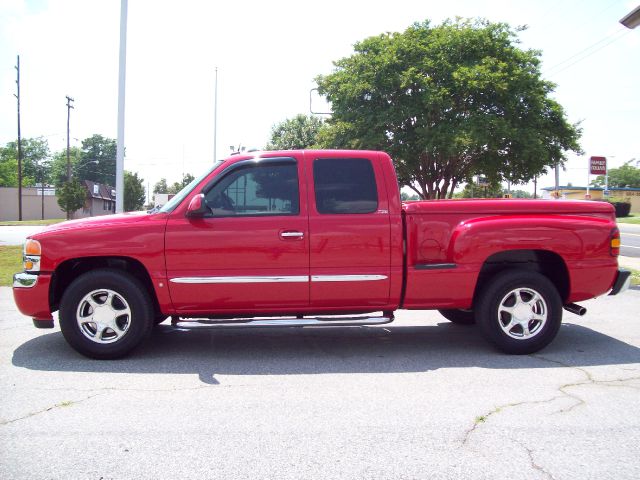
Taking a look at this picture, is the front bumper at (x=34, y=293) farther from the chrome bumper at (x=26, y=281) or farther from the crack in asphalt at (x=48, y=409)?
the crack in asphalt at (x=48, y=409)

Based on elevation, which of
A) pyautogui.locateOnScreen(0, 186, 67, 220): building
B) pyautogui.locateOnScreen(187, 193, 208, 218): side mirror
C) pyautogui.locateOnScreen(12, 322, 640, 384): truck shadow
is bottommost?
pyautogui.locateOnScreen(12, 322, 640, 384): truck shadow

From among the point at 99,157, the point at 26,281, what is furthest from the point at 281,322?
the point at 99,157

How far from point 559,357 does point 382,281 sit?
1.95 m

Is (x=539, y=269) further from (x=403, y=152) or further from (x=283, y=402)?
(x=403, y=152)

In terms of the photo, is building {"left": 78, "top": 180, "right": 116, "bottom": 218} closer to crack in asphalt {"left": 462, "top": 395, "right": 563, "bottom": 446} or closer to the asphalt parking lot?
the asphalt parking lot

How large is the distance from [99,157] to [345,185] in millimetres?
114320

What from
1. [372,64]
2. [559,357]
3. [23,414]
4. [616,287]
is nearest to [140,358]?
[23,414]

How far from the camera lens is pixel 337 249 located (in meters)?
5.07

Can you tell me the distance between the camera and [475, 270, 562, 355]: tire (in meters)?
5.26

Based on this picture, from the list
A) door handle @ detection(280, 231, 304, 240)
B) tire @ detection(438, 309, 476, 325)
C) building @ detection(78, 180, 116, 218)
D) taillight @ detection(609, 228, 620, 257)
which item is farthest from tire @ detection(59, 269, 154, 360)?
building @ detection(78, 180, 116, 218)

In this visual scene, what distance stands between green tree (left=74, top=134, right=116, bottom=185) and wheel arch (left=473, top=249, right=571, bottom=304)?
11073 centimetres

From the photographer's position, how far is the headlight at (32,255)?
16.5ft

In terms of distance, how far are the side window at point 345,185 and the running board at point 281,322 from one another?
105cm

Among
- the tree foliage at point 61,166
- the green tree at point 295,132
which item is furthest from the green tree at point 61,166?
the green tree at point 295,132
